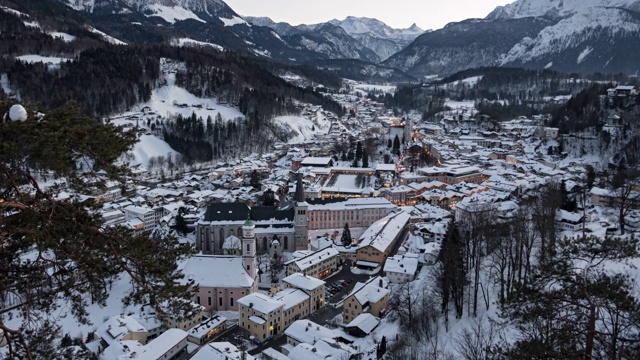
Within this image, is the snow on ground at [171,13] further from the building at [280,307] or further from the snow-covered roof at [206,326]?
the snow-covered roof at [206,326]

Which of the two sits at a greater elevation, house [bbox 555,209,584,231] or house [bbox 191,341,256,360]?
house [bbox 555,209,584,231]

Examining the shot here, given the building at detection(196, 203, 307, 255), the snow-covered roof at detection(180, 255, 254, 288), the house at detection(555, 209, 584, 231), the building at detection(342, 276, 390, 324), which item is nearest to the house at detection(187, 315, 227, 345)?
the snow-covered roof at detection(180, 255, 254, 288)

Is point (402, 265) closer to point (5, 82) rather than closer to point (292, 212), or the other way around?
point (292, 212)

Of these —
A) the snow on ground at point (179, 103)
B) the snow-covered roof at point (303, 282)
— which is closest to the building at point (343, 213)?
the snow-covered roof at point (303, 282)

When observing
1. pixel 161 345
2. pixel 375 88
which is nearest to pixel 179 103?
pixel 161 345

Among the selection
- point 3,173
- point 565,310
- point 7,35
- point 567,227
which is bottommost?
point 567,227

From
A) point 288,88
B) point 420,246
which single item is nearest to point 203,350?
point 420,246

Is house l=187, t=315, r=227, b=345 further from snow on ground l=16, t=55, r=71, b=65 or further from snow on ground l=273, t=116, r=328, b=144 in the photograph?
snow on ground l=16, t=55, r=71, b=65

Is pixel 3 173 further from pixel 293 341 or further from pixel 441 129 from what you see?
pixel 441 129
